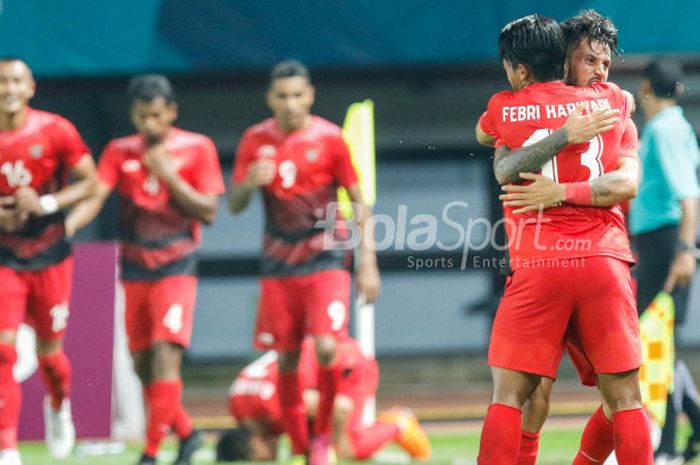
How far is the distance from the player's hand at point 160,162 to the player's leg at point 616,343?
334cm

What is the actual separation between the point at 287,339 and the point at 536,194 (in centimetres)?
292

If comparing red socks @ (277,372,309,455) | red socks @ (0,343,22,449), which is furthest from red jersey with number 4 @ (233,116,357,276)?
red socks @ (0,343,22,449)

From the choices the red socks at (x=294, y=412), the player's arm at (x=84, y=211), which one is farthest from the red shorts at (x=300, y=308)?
the player's arm at (x=84, y=211)

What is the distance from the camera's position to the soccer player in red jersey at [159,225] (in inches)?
269

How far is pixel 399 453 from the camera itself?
8.04 m

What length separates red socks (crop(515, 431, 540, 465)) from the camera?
4477mm

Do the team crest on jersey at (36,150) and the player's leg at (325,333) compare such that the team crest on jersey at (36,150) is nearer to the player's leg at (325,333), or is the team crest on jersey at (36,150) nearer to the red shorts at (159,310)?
the red shorts at (159,310)

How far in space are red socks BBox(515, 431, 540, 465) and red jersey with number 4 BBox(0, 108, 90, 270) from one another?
3378mm

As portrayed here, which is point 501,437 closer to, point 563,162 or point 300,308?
point 563,162

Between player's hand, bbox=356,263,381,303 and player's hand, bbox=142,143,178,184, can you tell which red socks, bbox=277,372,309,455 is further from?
player's hand, bbox=142,143,178,184

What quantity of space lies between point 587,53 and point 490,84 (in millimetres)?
8367

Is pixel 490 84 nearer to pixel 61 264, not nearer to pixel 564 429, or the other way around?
pixel 564 429

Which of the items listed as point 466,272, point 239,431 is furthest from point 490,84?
point 239,431

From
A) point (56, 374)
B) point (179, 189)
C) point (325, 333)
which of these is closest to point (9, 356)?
point (56, 374)
